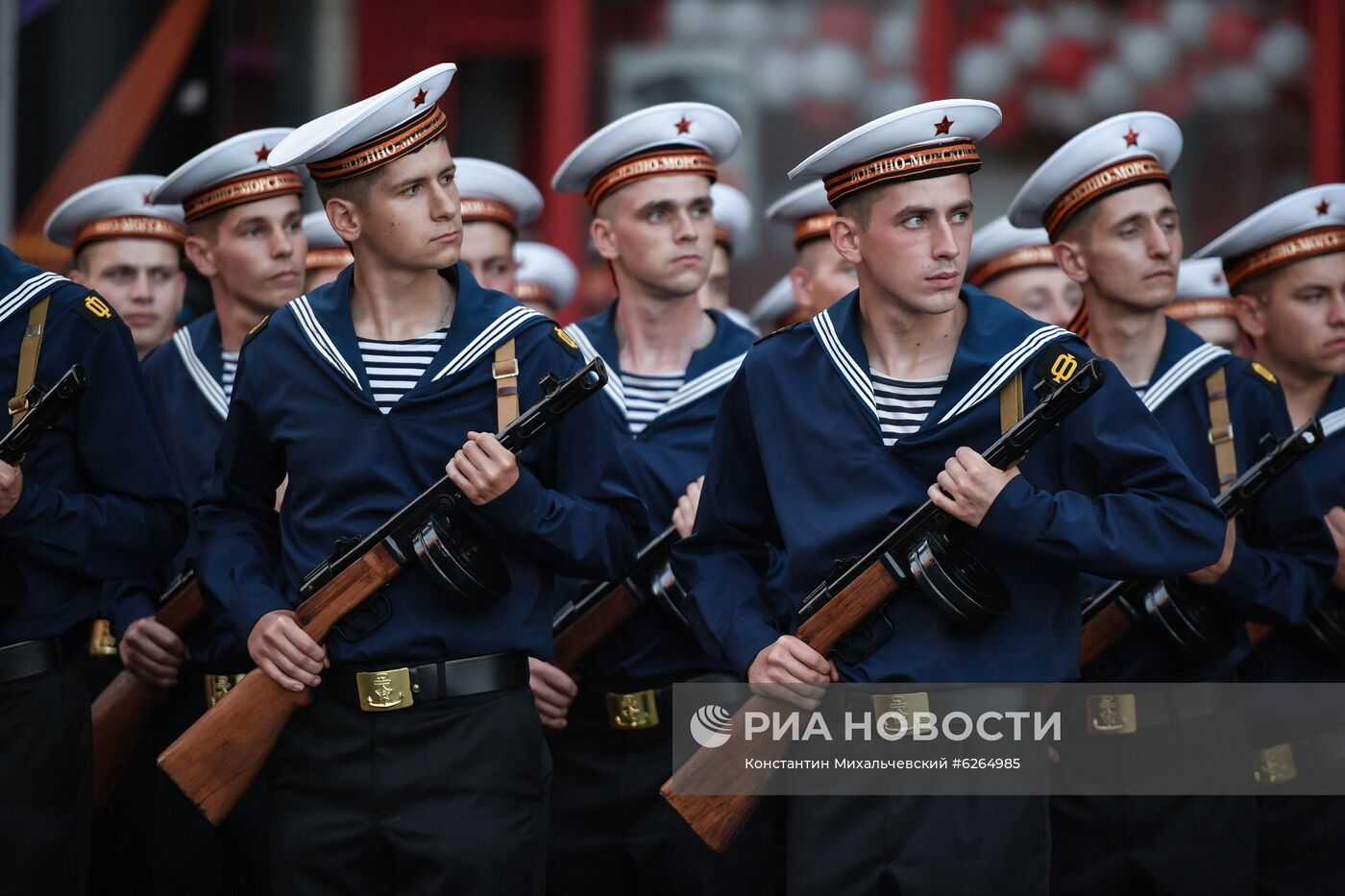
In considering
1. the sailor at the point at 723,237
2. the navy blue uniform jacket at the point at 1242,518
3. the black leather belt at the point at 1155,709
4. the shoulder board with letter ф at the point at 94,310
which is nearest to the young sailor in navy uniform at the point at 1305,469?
→ the navy blue uniform jacket at the point at 1242,518

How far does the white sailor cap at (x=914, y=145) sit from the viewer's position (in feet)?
13.4

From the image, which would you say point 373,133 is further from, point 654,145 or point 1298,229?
point 1298,229

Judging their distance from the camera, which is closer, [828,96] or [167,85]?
[167,85]

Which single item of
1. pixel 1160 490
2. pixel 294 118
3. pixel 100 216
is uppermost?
pixel 294 118

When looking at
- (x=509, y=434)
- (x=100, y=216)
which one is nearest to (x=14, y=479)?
(x=509, y=434)

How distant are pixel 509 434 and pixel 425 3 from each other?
22.4 feet

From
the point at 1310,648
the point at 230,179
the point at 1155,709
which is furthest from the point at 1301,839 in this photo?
the point at 230,179

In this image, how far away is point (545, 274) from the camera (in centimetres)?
734

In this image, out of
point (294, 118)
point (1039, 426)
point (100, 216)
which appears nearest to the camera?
point (1039, 426)

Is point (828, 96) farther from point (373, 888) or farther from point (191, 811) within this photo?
point (373, 888)

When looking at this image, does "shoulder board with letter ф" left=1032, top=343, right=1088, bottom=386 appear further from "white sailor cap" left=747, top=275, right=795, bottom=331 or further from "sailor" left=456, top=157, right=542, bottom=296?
"white sailor cap" left=747, top=275, right=795, bottom=331

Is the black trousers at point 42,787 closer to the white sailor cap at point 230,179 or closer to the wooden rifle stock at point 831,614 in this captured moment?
the wooden rifle stock at point 831,614

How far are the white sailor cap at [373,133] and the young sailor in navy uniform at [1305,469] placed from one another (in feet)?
8.55

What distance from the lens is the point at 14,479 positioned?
425 centimetres
